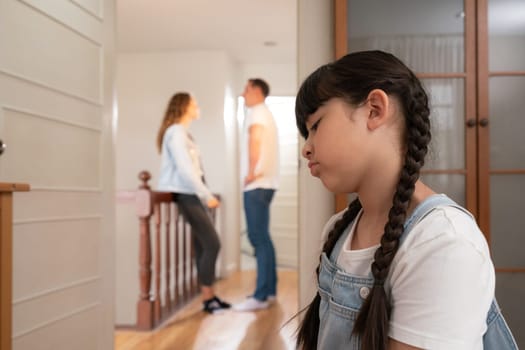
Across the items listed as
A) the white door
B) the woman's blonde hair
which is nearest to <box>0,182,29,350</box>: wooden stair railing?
the white door

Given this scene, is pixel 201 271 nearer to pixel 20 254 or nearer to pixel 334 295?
pixel 20 254

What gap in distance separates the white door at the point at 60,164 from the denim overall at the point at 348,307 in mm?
1289

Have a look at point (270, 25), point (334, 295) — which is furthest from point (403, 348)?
point (270, 25)

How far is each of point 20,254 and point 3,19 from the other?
764 mm

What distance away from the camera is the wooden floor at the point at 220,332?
A: 2967 mm

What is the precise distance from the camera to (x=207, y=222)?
3.79 metres

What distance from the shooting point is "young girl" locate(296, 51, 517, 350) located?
674 millimetres

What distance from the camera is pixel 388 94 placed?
78 cm

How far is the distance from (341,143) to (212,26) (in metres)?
4.38

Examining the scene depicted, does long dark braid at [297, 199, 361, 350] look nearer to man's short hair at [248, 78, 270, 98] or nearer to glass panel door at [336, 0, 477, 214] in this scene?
glass panel door at [336, 0, 477, 214]

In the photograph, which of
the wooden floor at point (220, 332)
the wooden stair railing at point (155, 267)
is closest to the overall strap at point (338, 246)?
the wooden floor at point (220, 332)

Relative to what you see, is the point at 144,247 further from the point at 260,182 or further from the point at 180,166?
the point at 260,182

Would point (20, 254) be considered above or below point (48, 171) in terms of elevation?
below

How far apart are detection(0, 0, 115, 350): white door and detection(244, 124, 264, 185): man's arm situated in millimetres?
1380
